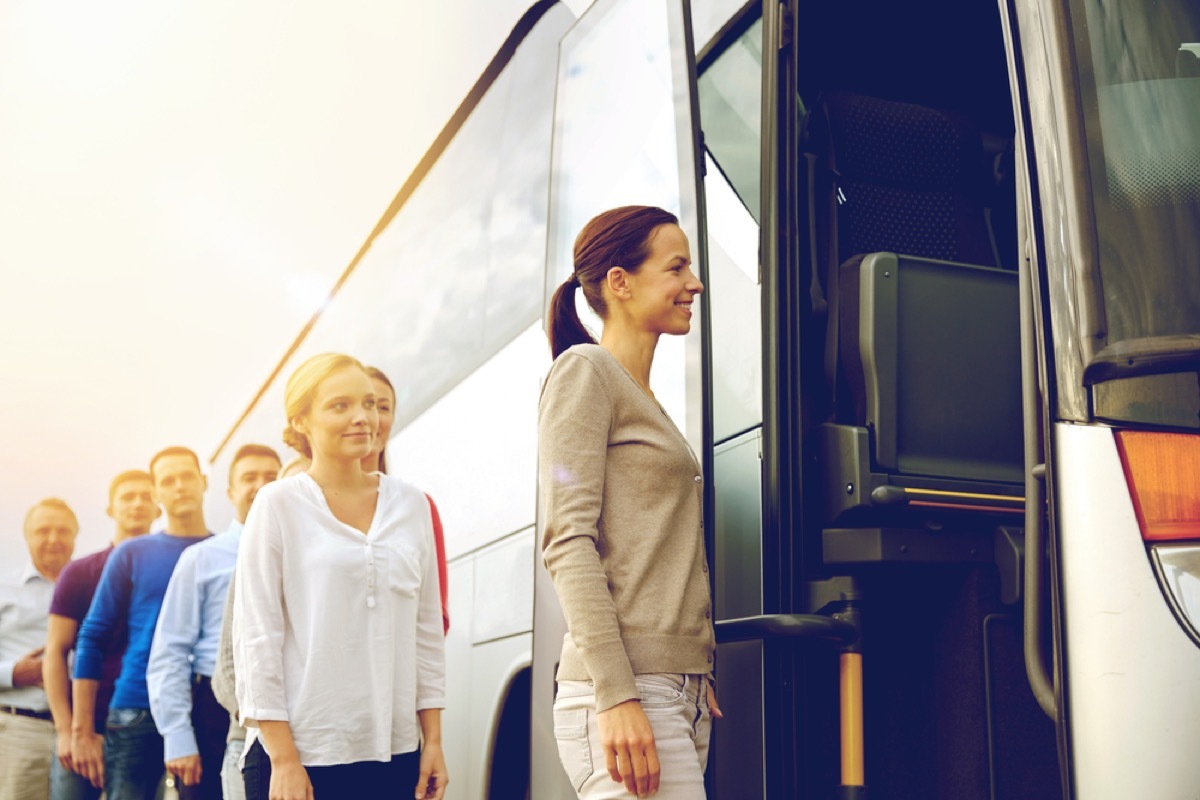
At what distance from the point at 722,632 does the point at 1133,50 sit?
1.13 meters

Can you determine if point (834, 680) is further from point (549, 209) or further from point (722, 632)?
point (549, 209)

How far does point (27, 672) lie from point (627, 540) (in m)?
3.90

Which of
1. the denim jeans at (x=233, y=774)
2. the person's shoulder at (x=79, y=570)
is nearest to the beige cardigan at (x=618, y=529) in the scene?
the denim jeans at (x=233, y=774)

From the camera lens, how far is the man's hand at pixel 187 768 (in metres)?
3.48

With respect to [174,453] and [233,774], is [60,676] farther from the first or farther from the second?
[233,774]

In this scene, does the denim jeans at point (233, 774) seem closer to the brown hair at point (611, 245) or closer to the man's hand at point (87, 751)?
the brown hair at point (611, 245)

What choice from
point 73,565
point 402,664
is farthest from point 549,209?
point 73,565

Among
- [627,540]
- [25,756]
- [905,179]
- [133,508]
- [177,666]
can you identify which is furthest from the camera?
[133,508]

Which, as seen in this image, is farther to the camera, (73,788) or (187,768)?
(73,788)

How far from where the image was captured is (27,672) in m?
5.22

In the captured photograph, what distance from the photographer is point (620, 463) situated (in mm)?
2084

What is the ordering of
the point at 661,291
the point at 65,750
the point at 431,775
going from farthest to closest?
1. the point at 65,750
2. the point at 431,775
3. the point at 661,291

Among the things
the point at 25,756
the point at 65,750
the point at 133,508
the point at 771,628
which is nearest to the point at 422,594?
the point at 771,628

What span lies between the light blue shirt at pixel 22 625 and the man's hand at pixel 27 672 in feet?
0.05
